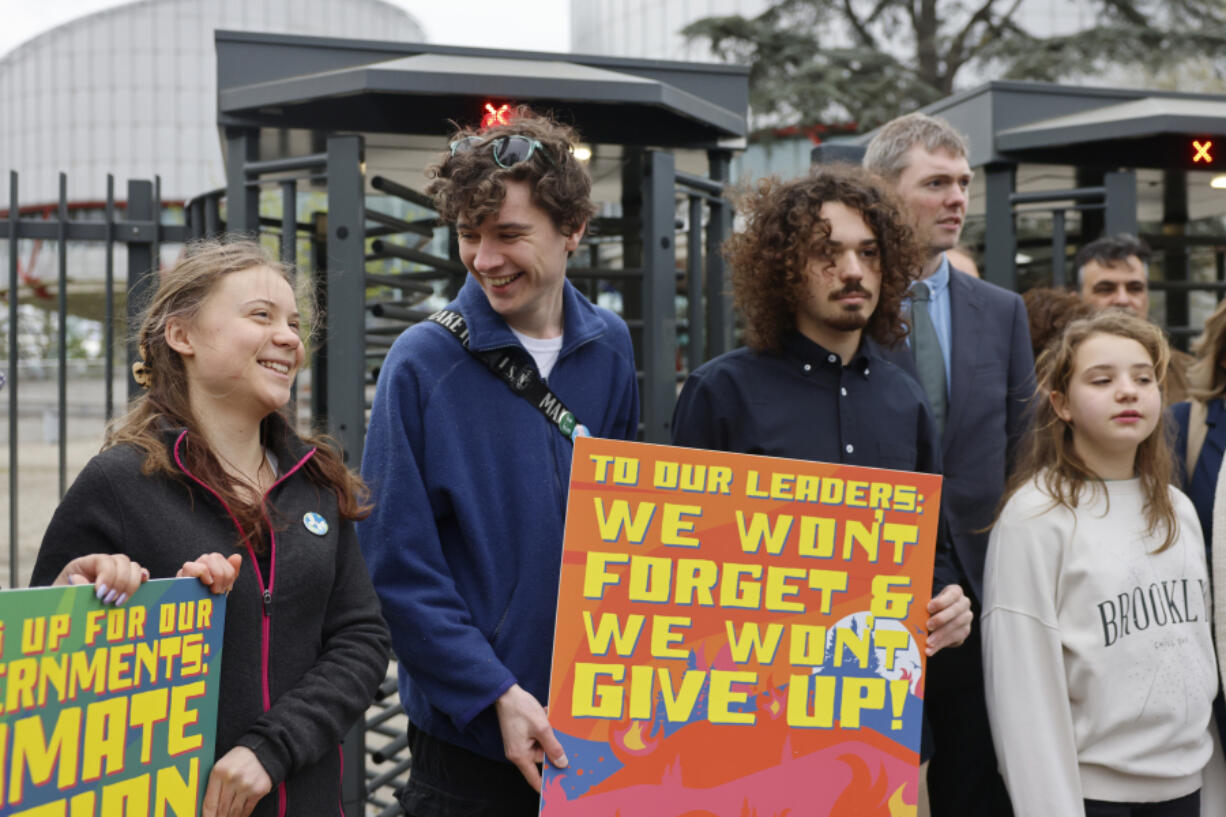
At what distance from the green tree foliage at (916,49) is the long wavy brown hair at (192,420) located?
584 inches

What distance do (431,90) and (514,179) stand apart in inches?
99.8

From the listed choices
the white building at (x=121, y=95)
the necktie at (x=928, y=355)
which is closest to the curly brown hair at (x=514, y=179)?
the necktie at (x=928, y=355)

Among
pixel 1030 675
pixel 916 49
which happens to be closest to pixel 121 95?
pixel 916 49

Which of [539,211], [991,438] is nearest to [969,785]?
[991,438]

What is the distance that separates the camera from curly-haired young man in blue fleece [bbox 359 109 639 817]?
2182 millimetres

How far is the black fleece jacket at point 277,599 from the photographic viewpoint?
6.37ft

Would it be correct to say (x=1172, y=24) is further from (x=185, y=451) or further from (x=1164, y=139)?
(x=185, y=451)

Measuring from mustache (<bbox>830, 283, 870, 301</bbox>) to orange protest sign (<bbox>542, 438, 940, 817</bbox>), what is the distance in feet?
1.64

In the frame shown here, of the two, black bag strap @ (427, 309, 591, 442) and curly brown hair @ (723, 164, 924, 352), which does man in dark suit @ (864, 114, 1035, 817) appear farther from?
black bag strap @ (427, 309, 591, 442)

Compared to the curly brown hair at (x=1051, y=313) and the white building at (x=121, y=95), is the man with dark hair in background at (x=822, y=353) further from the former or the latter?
the white building at (x=121, y=95)

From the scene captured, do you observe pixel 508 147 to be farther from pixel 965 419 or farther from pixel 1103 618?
pixel 1103 618

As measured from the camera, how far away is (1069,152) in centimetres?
671

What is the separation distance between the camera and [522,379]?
233 cm

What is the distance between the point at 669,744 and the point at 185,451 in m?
1.11
